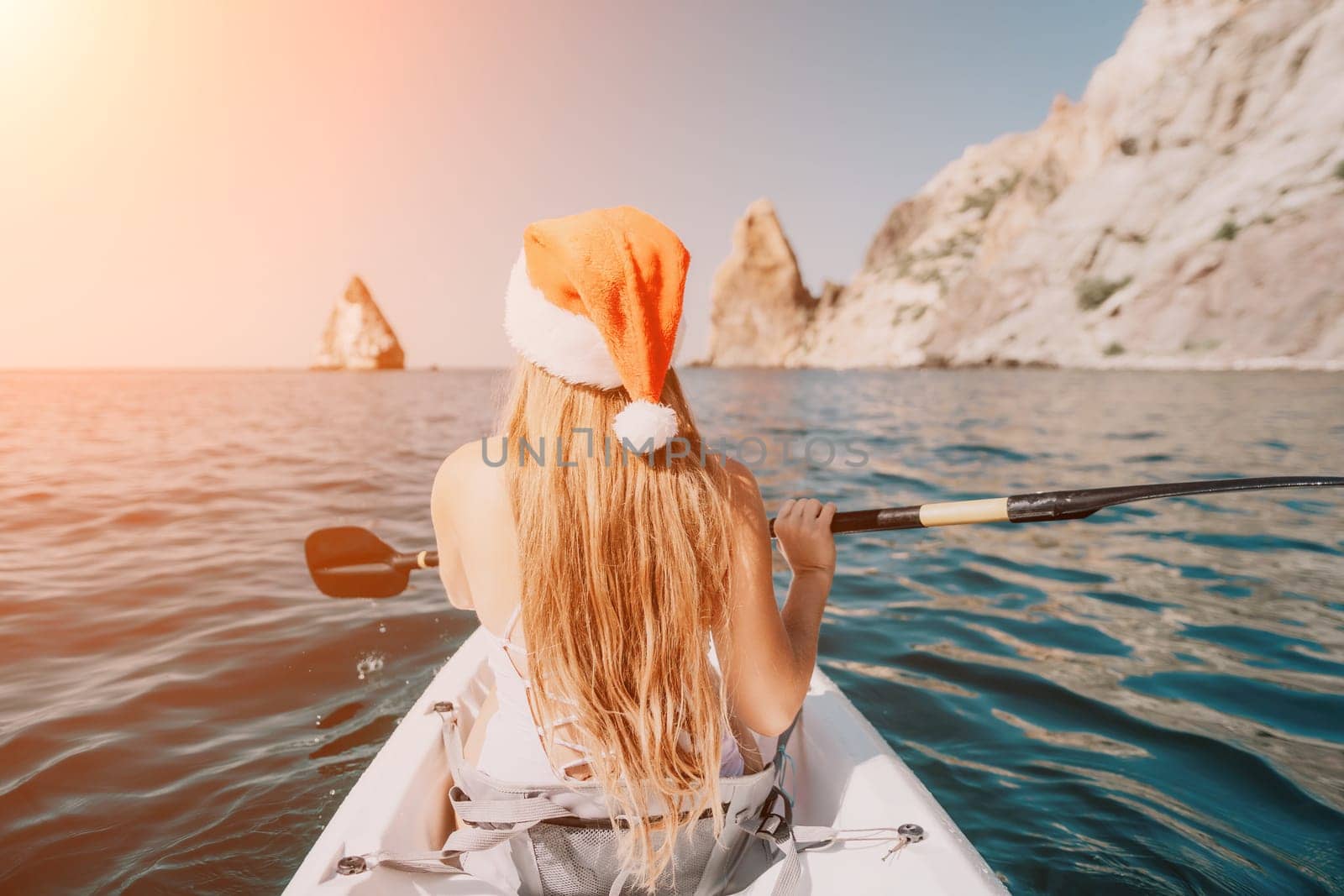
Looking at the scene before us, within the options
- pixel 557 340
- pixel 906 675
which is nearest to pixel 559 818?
pixel 557 340

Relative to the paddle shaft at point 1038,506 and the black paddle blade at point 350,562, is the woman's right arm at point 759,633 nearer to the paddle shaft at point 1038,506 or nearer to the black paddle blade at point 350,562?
the paddle shaft at point 1038,506

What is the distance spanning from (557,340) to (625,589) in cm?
50

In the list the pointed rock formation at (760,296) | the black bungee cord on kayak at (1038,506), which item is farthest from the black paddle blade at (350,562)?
the pointed rock formation at (760,296)

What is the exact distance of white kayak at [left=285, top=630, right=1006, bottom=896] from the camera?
1.57 m

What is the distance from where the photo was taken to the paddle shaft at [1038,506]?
208 cm

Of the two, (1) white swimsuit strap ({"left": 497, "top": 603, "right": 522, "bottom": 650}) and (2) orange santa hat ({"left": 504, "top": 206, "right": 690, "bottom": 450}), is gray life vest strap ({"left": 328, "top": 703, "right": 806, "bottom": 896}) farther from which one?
(2) orange santa hat ({"left": 504, "top": 206, "right": 690, "bottom": 450})

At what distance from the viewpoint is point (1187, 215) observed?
149 feet

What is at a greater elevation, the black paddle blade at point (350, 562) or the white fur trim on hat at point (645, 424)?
the white fur trim on hat at point (645, 424)

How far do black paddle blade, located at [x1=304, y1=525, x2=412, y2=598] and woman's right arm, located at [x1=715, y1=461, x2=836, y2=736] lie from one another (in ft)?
7.97

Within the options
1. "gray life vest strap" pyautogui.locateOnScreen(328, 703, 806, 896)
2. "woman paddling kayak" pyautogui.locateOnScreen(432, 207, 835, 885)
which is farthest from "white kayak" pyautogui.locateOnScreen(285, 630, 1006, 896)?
"woman paddling kayak" pyautogui.locateOnScreen(432, 207, 835, 885)

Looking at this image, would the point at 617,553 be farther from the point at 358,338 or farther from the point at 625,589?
the point at 358,338

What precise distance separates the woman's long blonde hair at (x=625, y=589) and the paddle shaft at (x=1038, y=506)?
755mm

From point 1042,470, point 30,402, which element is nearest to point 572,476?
point 1042,470

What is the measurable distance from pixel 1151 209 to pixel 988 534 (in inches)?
2140
